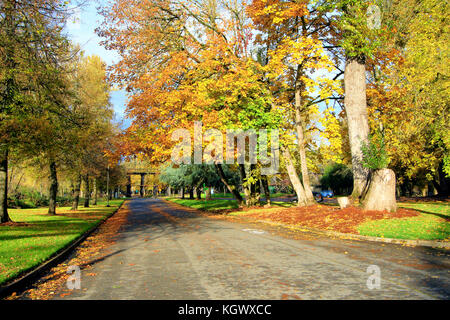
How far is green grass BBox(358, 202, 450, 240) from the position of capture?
449 inches

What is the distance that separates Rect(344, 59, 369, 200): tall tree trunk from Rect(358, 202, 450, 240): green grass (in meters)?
3.56

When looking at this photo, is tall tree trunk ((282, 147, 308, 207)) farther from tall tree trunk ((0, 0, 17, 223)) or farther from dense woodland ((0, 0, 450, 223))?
tall tree trunk ((0, 0, 17, 223))

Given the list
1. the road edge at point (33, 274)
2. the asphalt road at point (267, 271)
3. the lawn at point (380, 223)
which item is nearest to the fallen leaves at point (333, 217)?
the lawn at point (380, 223)

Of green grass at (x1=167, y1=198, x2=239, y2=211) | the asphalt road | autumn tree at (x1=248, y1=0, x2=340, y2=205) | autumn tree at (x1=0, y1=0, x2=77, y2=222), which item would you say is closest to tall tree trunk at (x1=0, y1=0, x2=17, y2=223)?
autumn tree at (x1=0, y1=0, x2=77, y2=222)

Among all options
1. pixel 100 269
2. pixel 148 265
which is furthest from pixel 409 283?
pixel 100 269

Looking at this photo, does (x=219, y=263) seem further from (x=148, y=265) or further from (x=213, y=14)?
(x=213, y=14)

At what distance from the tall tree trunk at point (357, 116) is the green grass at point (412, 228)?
3.56 metres

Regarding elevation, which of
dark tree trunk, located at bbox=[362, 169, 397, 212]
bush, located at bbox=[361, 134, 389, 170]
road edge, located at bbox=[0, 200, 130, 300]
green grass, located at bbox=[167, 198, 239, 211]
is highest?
bush, located at bbox=[361, 134, 389, 170]

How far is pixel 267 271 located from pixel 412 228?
8119 mm

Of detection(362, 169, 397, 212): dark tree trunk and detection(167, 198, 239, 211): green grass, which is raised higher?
detection(362, 169, 397, 212): dark tree trunk

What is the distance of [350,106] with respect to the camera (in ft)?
59.3

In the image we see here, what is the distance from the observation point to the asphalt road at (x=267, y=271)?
18.6 ft

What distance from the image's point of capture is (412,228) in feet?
41.3
